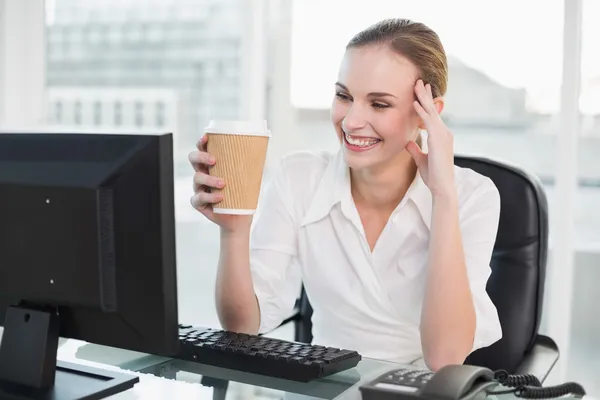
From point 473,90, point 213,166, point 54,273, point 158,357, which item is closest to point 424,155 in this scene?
point 213,166

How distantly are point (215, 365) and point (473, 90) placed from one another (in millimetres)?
1844

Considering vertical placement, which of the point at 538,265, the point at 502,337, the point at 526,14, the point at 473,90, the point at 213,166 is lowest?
the point at 502,337

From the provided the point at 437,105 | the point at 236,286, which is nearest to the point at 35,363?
the point at 236,286

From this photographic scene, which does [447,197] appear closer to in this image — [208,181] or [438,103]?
[438,103]

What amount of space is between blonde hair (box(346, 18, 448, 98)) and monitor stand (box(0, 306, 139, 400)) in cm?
88

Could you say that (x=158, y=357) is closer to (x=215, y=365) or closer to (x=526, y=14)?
(x=215, y=365)

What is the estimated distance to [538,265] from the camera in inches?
63.9

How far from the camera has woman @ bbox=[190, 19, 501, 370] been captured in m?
1.44

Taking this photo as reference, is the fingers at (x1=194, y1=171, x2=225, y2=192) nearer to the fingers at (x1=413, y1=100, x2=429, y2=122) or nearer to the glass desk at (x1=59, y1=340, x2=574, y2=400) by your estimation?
the glass desk at (x1=59, y1=340, x2=574, y2=400)

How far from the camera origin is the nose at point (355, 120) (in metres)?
1.50

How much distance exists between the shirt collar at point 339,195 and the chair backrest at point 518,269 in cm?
17

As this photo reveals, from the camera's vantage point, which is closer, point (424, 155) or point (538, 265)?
point (424, 155)

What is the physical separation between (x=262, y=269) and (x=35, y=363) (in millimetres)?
690

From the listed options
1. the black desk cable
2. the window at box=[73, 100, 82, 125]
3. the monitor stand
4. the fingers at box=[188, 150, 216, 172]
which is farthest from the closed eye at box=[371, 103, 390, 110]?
the window at box=[73, 100, 82, 125]
